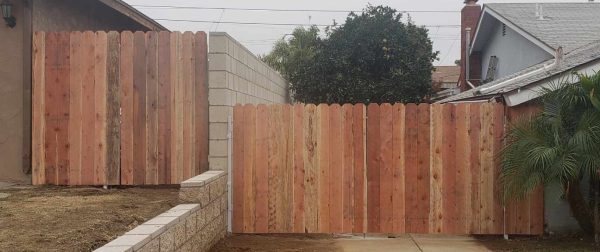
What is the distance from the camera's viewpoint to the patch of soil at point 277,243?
6387 mm

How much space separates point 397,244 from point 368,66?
1075 centimetres

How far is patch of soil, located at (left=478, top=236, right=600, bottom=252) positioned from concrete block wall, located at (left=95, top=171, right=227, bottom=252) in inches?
126

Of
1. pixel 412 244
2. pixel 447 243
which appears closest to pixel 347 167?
pixel 412 244

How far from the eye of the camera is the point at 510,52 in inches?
658

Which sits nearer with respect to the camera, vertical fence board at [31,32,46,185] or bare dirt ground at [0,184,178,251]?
bare dirt ground at [0,184,178,251]

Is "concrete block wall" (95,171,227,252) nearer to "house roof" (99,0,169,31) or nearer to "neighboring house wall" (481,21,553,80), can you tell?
"house roof" (99,0,169,31)

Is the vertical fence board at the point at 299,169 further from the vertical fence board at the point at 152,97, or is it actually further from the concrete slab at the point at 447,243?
the vertical fence board at the point at 152,97

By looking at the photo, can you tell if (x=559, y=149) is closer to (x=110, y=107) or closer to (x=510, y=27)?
(x=110, y=107)

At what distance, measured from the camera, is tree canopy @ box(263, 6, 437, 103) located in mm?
16719

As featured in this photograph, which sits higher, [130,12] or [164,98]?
[130,12]

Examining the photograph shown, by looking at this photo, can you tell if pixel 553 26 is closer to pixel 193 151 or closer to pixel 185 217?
pixel 193 151

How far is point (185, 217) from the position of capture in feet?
16.5

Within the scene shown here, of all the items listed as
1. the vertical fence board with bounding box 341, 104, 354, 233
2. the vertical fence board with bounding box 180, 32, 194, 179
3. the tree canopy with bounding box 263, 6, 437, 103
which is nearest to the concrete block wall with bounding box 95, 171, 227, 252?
the vertical fence board with bounding box 180, 32, 194, 179

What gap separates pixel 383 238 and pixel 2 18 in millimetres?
5842
